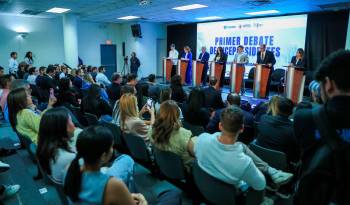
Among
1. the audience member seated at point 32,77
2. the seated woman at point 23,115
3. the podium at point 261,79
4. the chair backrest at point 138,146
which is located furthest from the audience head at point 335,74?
the audience member seated at point 32,77

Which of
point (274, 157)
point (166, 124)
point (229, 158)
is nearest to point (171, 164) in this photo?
point (166, 124)

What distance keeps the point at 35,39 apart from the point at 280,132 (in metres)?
11.5

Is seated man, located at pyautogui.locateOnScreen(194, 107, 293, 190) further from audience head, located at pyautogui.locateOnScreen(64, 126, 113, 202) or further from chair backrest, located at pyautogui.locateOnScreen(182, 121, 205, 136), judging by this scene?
chair backrest, located at pyautogui.locateOnScreen(182, 121, 205, 136)

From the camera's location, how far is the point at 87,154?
1.32 meters

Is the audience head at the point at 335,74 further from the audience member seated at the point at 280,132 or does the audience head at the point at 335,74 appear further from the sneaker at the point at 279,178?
the audience member seated at the point at 280,132

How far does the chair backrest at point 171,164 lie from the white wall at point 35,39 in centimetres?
1079

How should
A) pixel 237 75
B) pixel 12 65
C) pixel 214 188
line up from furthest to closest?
pixel 12 65, pixel 237 75, pixel 214 188

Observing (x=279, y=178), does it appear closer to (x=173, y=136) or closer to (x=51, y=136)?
(x=173, y=136)

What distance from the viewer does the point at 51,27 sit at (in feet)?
37.6

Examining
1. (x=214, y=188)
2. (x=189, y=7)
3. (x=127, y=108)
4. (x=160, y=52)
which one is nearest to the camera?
(x=214, y=188)

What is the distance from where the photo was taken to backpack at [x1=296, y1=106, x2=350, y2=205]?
2.84 feet

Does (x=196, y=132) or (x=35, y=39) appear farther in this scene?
(x=35, y=39)

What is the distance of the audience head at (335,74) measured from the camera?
89cm

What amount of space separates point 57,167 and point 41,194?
1.25 metres
